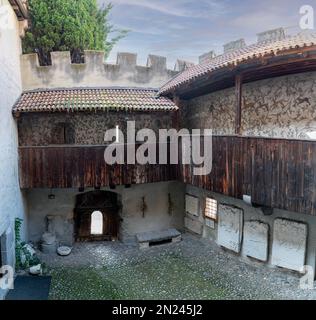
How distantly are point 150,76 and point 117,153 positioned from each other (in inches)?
202

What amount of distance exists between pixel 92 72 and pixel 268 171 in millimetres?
9734

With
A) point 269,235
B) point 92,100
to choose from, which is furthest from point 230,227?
point 92,100

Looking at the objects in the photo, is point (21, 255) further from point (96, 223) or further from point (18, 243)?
point (96, 223)

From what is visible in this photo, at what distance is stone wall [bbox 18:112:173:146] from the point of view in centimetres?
1308

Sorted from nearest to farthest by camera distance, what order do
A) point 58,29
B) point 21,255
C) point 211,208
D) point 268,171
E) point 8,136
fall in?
point 268,171 < point 8,136 < point 21,255 < point 211,208 < point 58,29

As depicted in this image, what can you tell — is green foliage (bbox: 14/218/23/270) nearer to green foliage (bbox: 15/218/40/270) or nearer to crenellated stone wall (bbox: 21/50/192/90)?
green foliage (bbox: 15/218/40/270)

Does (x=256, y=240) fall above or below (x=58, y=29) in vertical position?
below

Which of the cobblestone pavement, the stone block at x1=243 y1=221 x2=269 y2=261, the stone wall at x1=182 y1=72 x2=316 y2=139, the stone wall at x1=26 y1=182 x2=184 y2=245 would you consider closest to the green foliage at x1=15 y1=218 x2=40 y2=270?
the cobblestone pavement

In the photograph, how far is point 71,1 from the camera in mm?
17281

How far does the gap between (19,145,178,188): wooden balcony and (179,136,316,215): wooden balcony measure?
15.0 feet

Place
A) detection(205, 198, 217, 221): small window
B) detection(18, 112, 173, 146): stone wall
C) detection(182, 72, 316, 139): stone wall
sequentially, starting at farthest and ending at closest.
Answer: detection(205, 198, 217, 221): small window < detection(18, 112, 173, 146): stone wall < detection(182, 72, 316, 139): stone wall

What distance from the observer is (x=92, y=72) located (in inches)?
567

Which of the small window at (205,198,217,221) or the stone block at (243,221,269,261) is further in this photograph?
the small window at (205,198,217,221)
